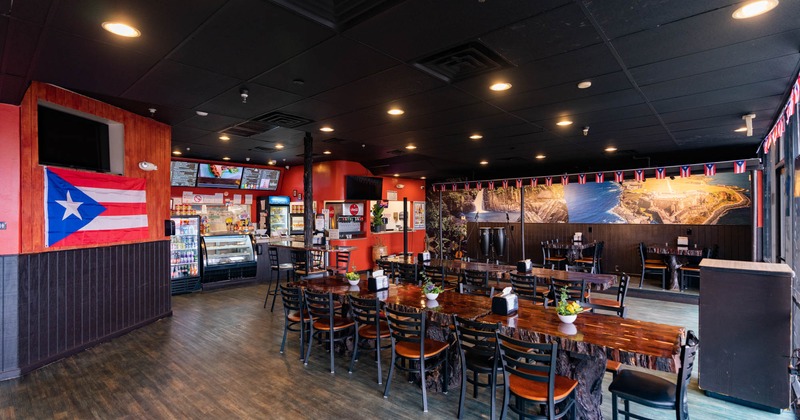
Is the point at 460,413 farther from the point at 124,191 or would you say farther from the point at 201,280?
the point at 201,280

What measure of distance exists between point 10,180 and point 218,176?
578 cm

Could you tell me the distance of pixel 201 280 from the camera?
8.09 metres

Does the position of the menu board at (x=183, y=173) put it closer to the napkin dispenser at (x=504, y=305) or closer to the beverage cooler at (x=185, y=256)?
the beverage cooler at (x=185, y=256)

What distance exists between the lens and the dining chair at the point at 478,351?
9.12 feet

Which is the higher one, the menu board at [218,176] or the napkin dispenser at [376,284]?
the menu board at [218,176]

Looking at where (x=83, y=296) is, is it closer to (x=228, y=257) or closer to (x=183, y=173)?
(x=228, y=257)

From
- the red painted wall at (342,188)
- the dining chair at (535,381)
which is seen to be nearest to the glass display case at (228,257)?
the red painted wall at (342,188)

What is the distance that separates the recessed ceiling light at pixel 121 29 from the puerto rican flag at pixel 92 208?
8.21ft

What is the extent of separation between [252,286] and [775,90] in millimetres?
9330

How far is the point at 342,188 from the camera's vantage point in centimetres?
995

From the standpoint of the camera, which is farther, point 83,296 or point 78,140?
point 78,140

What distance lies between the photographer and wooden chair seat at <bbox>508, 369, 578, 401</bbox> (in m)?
2.49

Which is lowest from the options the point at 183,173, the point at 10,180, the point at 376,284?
the point at 376,284

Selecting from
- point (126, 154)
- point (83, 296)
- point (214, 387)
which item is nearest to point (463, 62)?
point (214, 387)
